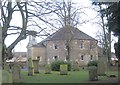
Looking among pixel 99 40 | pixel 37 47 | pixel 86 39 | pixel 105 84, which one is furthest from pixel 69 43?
pixel 105 84

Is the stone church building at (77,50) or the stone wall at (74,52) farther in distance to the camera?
the stone wall at (74,52)

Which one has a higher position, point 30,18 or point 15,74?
point 30,18

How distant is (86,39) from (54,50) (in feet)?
23.4

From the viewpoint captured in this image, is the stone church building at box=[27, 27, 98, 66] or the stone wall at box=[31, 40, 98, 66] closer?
the stone church building at box=[27, 27, 98, 66]

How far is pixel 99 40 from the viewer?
50.8 metres

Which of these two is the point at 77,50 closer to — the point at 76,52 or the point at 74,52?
the point at 76,52

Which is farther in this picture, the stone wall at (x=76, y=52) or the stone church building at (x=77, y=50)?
the stone wall at (x=76, y=52)

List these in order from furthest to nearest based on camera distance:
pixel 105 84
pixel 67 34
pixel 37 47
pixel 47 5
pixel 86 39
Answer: pixel 37 47 → pixel 86 39 → pixel 67 34 → pixel 47 5 → pixel 105 84

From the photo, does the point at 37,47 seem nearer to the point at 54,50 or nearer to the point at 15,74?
the point at 54,50

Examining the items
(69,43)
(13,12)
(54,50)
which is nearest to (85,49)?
(54,50)

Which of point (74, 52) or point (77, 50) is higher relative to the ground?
point (77, 50)

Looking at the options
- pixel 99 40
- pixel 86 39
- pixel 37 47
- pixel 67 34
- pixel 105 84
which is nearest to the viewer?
pixel 105 84

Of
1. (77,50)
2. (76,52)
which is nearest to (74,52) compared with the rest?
(76,52)

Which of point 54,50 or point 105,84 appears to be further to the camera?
point 54,50
